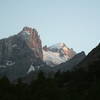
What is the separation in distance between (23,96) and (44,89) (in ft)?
14.5

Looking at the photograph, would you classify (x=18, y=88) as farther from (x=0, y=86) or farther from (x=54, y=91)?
(x=54, y=91)

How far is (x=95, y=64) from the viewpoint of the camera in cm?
10594

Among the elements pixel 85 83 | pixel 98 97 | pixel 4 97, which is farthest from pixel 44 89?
pixel 85 83

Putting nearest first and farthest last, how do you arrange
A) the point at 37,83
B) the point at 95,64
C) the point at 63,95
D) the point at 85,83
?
the point at 63,95 → the point at 37,83 → the point at 85,83 → the point at 95,64

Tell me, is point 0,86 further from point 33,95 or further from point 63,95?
point 63,95

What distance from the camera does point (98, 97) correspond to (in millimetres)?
61625

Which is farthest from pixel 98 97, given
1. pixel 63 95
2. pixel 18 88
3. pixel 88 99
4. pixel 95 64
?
pixel 95 64

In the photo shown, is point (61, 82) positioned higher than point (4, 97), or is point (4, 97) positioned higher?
point (61, 82)

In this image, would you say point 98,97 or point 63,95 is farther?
point 63,95

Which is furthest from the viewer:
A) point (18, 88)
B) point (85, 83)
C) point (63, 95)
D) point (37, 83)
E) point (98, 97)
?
point (85, 83)

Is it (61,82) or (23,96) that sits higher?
(61,82)

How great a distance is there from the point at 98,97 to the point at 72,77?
46.8 m

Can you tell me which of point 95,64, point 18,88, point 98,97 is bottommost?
point 98,97

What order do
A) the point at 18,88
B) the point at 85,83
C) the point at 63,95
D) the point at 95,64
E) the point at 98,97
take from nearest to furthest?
the point at 98,97 < the point at 63,95 < the point at 18,88 < the point at 85,83 < the point at 95,64
